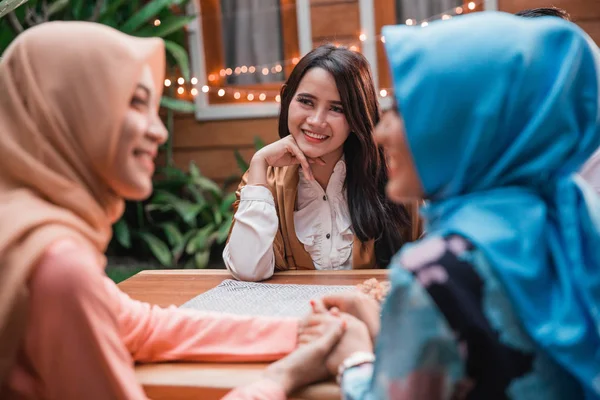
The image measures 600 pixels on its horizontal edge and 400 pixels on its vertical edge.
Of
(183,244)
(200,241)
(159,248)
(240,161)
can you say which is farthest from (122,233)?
(240,161)

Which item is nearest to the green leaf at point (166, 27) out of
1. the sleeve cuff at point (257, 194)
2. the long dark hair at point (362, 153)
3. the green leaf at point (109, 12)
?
the green leaf at point (109, 12)

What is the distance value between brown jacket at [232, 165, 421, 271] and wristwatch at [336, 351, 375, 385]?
3.42 feet

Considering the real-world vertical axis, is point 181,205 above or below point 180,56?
below

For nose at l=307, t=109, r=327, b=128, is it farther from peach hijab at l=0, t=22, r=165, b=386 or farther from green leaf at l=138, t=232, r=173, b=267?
green leaf at l=138, t=232, r=173, b=267

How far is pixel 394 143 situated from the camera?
1062 millimetres

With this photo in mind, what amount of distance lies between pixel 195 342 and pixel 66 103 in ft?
2.03

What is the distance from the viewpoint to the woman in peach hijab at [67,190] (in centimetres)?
93

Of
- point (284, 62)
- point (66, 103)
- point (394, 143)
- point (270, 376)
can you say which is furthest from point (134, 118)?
point (284, 62)

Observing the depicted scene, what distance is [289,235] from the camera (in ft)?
7.55

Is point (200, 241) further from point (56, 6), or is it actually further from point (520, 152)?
point (520, 152)

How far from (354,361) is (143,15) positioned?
151 inches

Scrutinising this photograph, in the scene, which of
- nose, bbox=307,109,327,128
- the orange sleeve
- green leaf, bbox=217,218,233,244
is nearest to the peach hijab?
the orange sleeve

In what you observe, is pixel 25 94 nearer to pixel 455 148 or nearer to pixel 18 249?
pixel 18 249

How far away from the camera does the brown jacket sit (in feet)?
7.39
